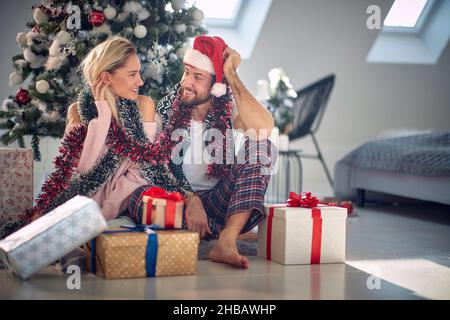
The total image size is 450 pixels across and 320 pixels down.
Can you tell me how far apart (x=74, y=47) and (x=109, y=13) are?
228 mm

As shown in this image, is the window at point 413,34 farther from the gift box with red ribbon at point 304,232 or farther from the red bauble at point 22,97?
the gift box with red ribbon at point 304,232

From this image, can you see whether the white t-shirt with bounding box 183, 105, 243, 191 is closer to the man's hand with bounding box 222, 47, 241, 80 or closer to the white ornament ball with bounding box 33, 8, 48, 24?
the man's hand with bounding box 222, 47, 241, 80

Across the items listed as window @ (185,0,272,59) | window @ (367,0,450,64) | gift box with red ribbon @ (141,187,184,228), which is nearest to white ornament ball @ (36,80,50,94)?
gift box with red ribbon @ (141,187,184,228)

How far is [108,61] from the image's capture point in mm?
2932

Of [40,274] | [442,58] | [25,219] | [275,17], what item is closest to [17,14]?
[275,17]

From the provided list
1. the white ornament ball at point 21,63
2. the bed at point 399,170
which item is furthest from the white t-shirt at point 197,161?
the bed at point 399,170

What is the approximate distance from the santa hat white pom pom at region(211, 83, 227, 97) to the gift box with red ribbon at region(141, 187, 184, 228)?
1.70ft

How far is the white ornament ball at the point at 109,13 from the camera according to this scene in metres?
3.46

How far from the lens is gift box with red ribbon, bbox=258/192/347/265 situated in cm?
277

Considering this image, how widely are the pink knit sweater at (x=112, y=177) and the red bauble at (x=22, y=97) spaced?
2.57 ft

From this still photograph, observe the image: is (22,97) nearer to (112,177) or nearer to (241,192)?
(112,177)

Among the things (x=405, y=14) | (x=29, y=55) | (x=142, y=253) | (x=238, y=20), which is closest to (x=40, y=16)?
(x=29, y=55)

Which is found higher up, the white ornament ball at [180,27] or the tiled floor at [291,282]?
the white ornament ball at [180,27]
